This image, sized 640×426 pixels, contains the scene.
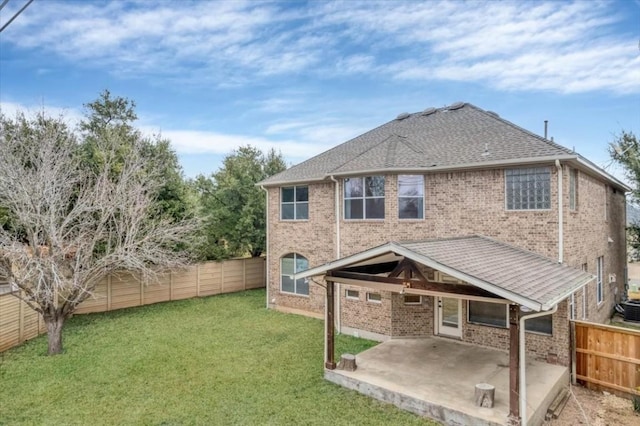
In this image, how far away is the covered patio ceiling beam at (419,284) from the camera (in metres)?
6.59

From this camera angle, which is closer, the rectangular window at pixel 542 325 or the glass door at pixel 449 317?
the rectangular window at pixel 542 325

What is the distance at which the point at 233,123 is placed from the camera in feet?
84.1

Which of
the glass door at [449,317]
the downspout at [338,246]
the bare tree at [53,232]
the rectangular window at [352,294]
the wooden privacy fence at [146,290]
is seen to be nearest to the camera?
the bare tree at [53,232]

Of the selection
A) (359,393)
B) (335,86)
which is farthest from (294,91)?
(359,393)

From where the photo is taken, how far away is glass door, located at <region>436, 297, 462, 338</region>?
10938 mm

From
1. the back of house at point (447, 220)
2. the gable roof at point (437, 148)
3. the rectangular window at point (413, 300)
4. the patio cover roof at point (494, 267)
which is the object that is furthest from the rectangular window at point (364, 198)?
the patio cover roof at point (494, 267)

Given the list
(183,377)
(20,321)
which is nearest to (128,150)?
(20,321)

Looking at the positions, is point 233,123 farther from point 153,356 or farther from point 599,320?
point 599,320

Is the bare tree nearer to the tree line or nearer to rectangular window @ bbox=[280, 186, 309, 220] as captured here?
the tree line

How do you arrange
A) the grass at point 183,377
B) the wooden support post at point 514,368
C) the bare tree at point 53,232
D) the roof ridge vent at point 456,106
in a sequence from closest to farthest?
the wooden support post at point 514,368, the grass at point 183,377, the bare tree at point 53,232, the roof ridge vent at point 456,106

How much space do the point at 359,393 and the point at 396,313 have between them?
3.91 m

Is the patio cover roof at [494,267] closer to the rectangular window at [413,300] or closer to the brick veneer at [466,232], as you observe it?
the brick veneer at [466,232]

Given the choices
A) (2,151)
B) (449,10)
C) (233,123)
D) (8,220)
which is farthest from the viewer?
(233,123)

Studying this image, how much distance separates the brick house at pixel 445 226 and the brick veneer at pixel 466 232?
34 millimetres
